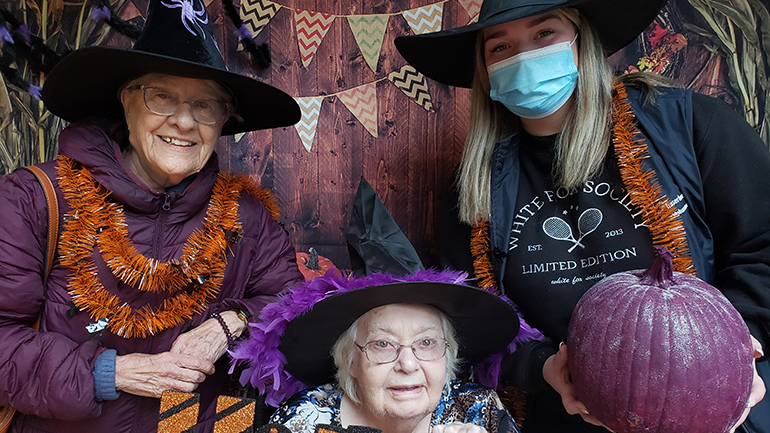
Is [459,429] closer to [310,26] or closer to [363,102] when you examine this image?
→ [363,102]

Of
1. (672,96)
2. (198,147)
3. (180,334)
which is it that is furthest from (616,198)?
(180,334)

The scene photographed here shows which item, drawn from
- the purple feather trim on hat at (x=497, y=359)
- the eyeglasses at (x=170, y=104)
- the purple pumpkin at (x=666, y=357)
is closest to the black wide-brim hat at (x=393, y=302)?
the purple feather trim on hat at (x=497, y=359)

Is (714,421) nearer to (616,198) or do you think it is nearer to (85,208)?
(616,198)

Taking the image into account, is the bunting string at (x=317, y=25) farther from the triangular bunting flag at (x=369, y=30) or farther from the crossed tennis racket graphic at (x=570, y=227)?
the crossed tennis racket graphic at (x=570, y=227)

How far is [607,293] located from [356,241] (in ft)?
2.78

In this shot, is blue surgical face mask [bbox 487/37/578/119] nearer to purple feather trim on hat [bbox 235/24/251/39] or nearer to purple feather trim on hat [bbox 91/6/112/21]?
purple feather trim on hat [bbox 235/24/251/39]

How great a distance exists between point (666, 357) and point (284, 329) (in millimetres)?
1217

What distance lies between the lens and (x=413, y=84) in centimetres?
279

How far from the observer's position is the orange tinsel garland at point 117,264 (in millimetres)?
1789

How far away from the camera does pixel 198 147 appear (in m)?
1.92

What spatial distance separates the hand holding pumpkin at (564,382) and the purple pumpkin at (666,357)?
16cm

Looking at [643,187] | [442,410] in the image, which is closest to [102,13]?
[442,410]

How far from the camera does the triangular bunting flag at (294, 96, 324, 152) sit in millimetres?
2812

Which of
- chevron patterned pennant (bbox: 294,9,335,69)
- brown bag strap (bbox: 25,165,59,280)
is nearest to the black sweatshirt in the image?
chevron patterned pennant (bbox: 294,9,335,69)
